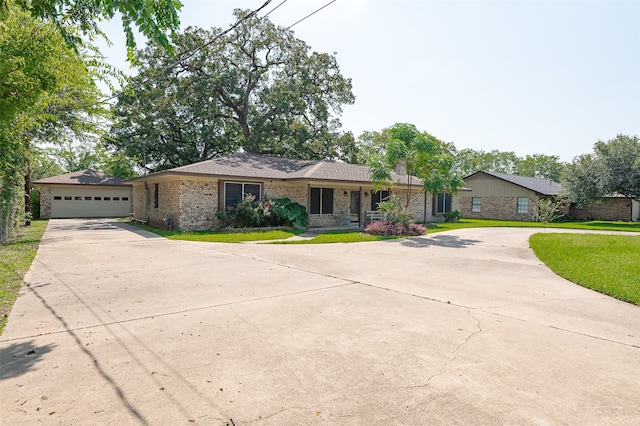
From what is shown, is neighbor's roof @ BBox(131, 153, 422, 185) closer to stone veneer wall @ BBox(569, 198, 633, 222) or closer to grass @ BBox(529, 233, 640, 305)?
grass @ BBox(529, 233, 640, 305)

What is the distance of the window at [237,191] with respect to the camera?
56.2 feet

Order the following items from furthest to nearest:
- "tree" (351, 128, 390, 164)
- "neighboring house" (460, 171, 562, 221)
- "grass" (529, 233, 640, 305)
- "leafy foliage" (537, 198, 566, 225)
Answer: "tree" (351, 128, 390, 164)
"neighboring house" (460, 171, 562, 221)
"leafy foliage" (537, 198, 566, 225)
"grass" (529, 233, 640, 305)

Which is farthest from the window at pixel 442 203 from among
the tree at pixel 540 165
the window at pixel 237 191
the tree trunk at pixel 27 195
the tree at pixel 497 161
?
the tree at pixel 540 165

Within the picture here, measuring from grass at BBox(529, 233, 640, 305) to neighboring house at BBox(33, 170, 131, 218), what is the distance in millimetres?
27560

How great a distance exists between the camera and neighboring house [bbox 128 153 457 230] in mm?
16344

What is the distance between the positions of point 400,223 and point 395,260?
7.25m

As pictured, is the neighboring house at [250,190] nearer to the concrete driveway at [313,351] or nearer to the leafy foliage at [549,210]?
the concrete driveway at [313,351]

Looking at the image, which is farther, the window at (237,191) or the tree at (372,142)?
the tree at (372,142)

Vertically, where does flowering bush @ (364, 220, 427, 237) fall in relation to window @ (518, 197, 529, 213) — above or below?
below

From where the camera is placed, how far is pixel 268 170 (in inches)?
752

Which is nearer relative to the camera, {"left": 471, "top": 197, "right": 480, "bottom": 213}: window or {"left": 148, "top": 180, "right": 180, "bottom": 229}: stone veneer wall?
{"left": 148, "top": 180, "right": 180, "bottom": 229}: stone veneer wall

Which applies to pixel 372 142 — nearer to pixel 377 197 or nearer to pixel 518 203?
pixel 518 203

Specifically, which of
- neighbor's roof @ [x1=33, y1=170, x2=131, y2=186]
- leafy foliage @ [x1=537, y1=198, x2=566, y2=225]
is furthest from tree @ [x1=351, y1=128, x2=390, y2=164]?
neighbor's roof @ [x1=33, y1=170, x2=131, y2=186]

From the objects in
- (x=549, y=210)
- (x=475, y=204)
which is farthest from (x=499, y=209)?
(x=549, y=210)
